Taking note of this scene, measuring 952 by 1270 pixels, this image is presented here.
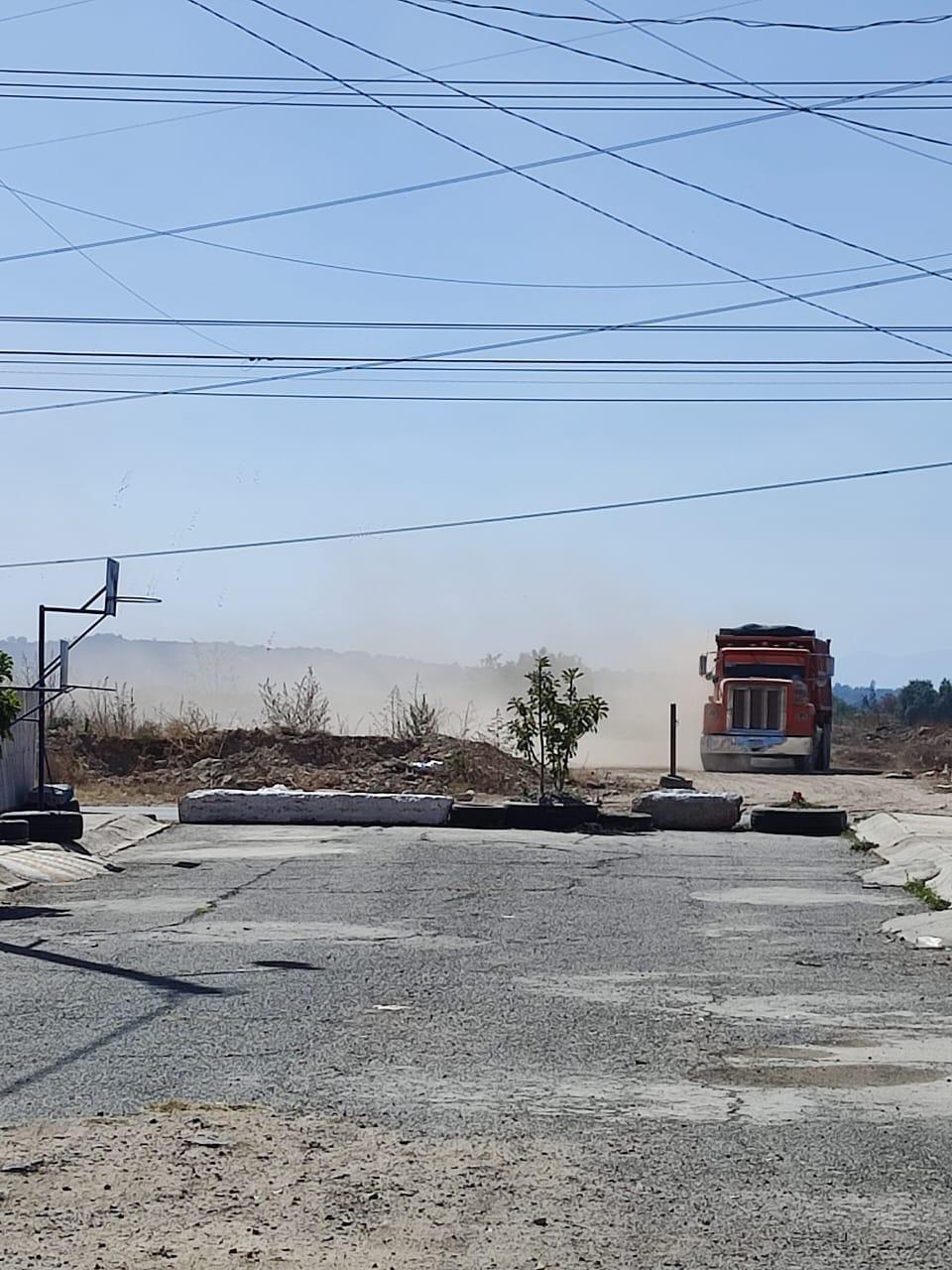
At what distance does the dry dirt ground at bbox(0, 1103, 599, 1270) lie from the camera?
17.5 feet

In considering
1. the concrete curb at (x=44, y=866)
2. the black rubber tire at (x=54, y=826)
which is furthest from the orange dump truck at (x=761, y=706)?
the concrete curb at (x=44, y=866)

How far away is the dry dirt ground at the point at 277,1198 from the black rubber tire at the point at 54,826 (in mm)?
14880

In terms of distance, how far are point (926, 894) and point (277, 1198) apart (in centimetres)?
1195

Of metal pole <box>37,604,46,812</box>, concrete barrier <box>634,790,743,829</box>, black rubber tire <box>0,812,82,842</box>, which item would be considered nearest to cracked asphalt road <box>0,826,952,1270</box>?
black rubber tire <box>0,812,82,842</box>

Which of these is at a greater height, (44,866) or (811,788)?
(811,788)

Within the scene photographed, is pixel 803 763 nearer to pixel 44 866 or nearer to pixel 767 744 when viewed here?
pixel 767 744

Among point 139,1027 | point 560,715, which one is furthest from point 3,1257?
point 560,715

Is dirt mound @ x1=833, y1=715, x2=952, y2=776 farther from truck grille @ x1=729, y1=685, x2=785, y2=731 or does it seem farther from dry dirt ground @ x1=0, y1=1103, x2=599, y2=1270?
dry dirt ground @ x1=0, y1=1103, x2=599, y2=1270

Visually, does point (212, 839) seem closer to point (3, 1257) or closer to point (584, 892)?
point (584, 892)

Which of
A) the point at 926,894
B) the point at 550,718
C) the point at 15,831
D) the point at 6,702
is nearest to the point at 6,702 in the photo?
the point at 6,702

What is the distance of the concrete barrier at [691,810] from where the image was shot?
27016 mm

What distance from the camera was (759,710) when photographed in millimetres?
43438

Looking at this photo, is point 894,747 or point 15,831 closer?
point 15,831

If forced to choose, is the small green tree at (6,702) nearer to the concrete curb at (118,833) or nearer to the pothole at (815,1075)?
the concrete curb at (118,833)
